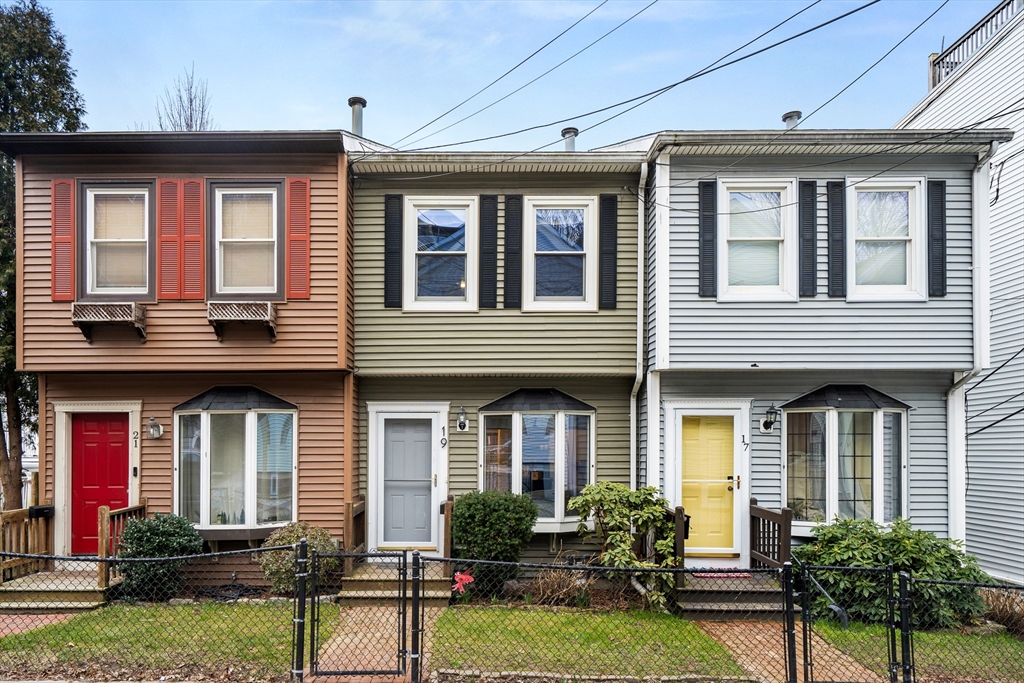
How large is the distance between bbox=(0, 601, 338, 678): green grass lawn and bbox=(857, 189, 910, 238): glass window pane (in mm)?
7880

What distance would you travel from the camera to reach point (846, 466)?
7.64 meters

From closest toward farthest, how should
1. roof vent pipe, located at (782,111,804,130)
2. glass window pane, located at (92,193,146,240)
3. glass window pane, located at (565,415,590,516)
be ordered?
glass window pane, located at (92,193,146,240) → glass window pane, located at (565,415,590,516) → roof vent pipe, located at (782,111,804,130)

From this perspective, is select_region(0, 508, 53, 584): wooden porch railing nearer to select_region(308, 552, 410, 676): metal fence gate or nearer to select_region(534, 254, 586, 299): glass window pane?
select_region(308, 552, 410, 676): metal fence gate

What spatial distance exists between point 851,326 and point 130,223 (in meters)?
9.20

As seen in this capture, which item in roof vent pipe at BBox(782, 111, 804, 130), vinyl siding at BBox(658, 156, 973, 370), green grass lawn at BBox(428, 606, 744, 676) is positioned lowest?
green grass lawn at BBox(428, 606, 744, 676)

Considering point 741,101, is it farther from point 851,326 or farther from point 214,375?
point 214,375

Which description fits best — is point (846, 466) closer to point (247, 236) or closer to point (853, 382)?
point (853, 382)

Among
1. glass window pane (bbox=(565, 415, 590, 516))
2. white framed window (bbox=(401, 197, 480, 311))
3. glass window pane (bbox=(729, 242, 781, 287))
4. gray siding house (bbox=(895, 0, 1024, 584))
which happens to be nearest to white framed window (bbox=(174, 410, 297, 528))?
white framed window (bbox=(401, 197, 480, 311))

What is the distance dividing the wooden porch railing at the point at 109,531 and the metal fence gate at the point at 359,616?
7.70 ft

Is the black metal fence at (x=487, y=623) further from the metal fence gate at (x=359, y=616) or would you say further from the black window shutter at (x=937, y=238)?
the black window shutter at (x=937, y=238)

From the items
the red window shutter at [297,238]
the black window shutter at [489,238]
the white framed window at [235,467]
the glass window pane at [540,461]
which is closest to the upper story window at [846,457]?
the glass window pane at [540,461]

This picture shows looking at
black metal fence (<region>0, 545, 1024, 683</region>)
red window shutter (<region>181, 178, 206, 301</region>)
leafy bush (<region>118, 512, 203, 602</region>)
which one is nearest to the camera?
black metal fence (<region>0, 545, 1024, 683</region>)

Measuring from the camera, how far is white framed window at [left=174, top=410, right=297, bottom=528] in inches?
302

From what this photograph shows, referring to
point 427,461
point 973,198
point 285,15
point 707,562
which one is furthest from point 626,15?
point 285,15
